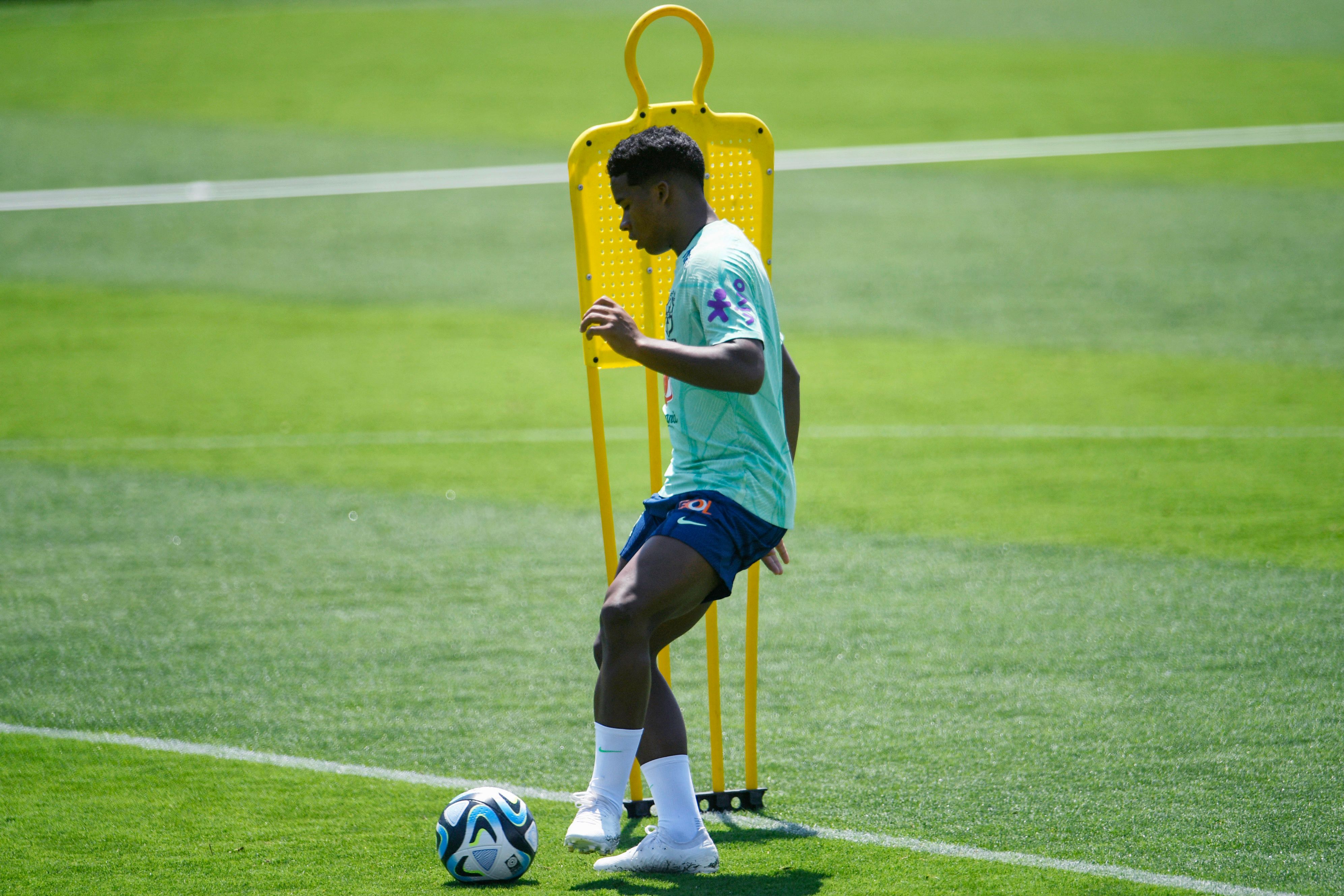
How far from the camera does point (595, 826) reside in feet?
13.2

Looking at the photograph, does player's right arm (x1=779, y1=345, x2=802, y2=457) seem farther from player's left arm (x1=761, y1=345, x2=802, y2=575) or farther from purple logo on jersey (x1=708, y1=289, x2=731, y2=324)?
purple logo on jersey (x1=708, y1=289, x2=731, y2=324)

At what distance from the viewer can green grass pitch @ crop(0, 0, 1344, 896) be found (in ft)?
15.8

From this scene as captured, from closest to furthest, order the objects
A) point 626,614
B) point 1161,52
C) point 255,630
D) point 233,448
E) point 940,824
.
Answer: point 626,614
point 940,824
point 255,630
point 233,448
point 1161,52

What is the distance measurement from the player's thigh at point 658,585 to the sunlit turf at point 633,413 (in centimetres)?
447

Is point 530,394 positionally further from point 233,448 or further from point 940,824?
point 940,824

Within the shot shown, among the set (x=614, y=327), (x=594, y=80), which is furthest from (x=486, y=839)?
(x=594, y=80)

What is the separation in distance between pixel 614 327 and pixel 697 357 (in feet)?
0.83

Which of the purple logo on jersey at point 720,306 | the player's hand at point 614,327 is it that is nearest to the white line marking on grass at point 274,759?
the player's hand at point 614,327

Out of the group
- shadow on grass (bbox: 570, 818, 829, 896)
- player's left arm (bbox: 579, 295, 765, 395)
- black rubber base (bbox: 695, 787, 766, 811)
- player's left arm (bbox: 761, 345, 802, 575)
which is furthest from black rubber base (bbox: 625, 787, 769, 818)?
player's left arm (bbox: 579, 295, 765, 395)

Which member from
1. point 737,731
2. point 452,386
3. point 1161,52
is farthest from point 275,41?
point 737,731

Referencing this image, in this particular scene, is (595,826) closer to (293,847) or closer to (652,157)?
(293,847)

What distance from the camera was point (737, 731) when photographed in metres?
5.70

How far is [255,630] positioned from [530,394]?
5.42 m

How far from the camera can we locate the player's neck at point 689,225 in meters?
4.14
